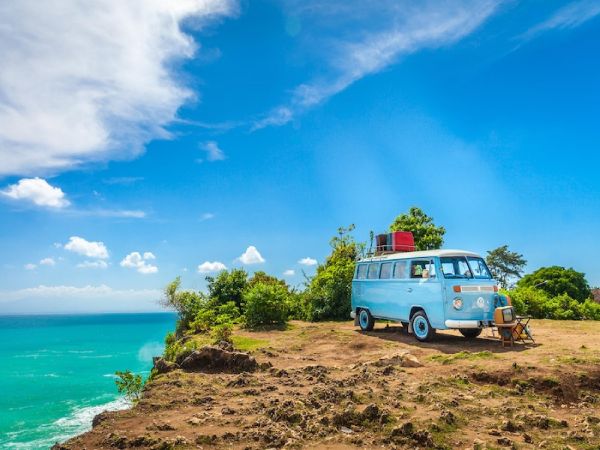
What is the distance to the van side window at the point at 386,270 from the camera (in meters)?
15.2

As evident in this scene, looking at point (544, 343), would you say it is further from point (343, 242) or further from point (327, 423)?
point (343, 242)

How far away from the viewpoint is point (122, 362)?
159 feet

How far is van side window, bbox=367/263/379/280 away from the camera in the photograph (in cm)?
1608

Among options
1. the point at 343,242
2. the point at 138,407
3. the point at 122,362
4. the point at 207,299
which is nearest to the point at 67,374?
the point at 122,362

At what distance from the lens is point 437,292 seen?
500 inches

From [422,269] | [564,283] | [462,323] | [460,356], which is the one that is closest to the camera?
[460,356]

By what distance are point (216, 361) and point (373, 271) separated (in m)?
7.79

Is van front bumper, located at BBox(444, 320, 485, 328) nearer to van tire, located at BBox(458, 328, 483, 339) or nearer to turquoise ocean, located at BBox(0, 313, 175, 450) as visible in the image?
van tire, located at BBox(458, 328, 483, 339)

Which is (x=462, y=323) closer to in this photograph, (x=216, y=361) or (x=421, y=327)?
(x=421, y=327)

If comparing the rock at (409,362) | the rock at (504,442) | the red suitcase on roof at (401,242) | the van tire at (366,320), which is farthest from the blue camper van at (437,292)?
the rock at (504,442)

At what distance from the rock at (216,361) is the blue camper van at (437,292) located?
5790mm

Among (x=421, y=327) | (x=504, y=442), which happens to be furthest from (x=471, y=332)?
(x=504, y=442)

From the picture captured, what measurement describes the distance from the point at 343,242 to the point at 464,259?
18380mm

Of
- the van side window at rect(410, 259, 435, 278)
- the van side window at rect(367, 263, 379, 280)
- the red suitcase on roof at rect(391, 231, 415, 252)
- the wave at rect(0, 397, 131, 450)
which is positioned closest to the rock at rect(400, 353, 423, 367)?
the van side window at rect(410, 259, 435, 278)
